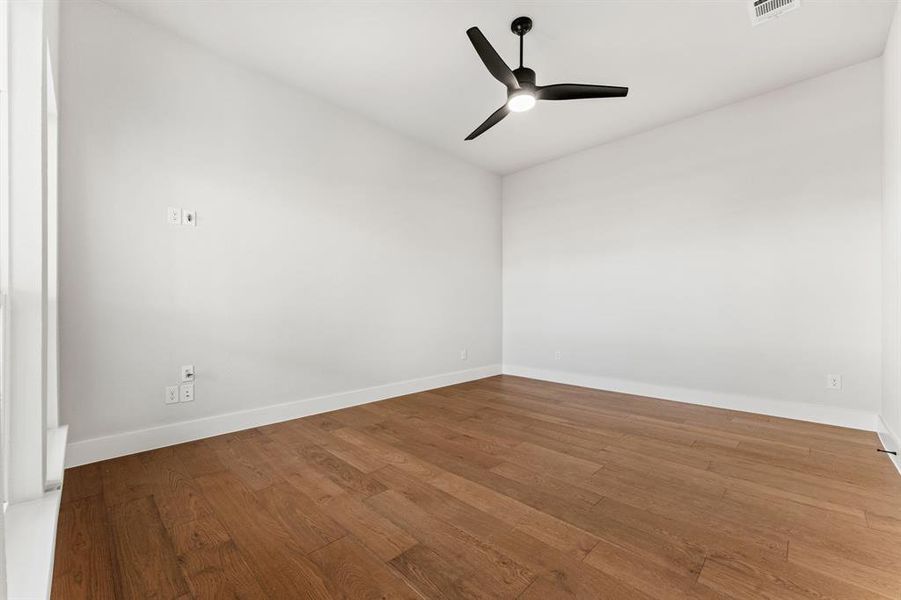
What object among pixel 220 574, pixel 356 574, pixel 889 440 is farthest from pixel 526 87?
pixel 889 440

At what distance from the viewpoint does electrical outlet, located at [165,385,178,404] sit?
2486 mm

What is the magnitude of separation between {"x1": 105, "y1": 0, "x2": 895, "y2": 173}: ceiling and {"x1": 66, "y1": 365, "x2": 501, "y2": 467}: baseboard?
2.57 m

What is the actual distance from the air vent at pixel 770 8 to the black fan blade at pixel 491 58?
1.46 m

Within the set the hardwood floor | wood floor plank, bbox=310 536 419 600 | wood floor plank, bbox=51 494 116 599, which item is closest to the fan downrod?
the hardwood floor

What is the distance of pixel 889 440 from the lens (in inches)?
96.3

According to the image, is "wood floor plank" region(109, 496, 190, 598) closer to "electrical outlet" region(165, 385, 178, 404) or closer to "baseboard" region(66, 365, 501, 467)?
"baseboard" region(66, 365, 501, 467)

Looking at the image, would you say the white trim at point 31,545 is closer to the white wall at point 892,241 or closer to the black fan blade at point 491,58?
the black fan blade at point 491,58

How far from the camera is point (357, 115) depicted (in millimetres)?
3561

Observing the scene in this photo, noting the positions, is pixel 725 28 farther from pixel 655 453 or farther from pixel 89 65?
pixel 89 65

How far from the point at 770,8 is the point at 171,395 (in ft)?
14.4

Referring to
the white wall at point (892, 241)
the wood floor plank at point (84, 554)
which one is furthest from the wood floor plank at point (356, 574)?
the white wall at point (892, 241)

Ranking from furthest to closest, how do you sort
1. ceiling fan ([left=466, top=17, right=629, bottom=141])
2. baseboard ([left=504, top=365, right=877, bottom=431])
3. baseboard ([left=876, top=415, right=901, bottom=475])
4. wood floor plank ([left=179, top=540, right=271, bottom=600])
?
baseboard ([left=504, top=365, right=877, bottom=431]), ceiling fan ([left=466, top=17, right=629, bottom=141]), baseboard ([left=876, top=415, right=901, bottom=475]), wood floor plank ([left=179, top=540, right=271, bottom=600])

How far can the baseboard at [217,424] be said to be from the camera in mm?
2215

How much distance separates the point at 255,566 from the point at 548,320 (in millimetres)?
3890
